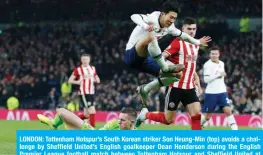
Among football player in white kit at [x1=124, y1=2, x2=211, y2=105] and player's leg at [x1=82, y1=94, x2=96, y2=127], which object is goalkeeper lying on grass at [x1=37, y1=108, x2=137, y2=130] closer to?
football player in white kit at [x1=124, y1=2, x2=211, y2=105]

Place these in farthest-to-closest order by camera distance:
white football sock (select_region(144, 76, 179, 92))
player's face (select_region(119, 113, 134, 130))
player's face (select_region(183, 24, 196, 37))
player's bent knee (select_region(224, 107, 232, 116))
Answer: player's bent knee (select_region(224, 107, 232, 116)) < player's face (select_region(183, 24, 196, 37)) < white football sock (select_region(144, 76, 179, 92)) < player's face (select_region(119, 113, 134, 130))

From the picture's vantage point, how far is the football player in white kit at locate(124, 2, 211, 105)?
10453 millimetres

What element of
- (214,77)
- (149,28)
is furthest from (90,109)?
(149,28)

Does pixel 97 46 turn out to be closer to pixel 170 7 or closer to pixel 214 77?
pixel 214 77

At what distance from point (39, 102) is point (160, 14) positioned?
1869 centimetres

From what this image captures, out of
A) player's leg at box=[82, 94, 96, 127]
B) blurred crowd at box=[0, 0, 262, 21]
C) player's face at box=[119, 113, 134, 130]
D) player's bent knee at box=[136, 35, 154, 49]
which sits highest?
blurred crowd at box=[0, 0, 262, 21]

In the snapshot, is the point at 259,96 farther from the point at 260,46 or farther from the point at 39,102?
the point at 39,102

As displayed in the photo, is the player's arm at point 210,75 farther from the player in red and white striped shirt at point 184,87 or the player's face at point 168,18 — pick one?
the player's face at point 168,18

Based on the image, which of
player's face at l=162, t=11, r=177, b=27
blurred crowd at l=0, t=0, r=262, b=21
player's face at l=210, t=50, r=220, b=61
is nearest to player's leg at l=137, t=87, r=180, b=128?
player's face at l=162, t=11, r=177, b=27

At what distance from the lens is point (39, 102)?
28750mm

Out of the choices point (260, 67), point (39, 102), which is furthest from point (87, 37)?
point (260, 67)

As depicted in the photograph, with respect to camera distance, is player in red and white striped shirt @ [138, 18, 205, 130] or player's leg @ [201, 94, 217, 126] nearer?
player in red and white striped shirt @ [138, 18, 205, 130]

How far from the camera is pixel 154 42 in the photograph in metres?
10.6

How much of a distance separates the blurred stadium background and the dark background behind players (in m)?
0.04
